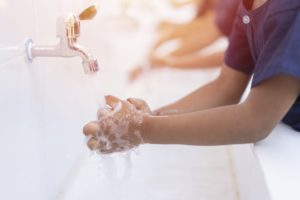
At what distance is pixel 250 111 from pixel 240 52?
35 cm

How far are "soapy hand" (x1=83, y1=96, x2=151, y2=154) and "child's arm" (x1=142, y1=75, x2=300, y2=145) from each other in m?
0.03

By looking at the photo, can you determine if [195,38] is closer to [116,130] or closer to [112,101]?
[112,101]

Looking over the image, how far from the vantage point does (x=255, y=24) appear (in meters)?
0.74

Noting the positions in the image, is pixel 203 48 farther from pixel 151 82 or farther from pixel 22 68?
pixel 22 68

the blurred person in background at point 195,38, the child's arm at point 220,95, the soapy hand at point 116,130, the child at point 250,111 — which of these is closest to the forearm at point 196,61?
the blurred person in background at point 195,38

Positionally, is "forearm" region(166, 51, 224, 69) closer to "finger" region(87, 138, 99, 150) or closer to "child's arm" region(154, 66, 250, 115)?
"child's arm" region(154, 66, 250, 115)

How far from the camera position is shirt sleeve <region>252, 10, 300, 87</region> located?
567mm

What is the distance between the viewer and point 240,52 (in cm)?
94

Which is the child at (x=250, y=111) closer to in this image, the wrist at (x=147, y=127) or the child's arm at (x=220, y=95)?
the wrist at (x=147, y=127)

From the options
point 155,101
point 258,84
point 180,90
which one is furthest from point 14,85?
point 180,90

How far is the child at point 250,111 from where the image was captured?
0.58m

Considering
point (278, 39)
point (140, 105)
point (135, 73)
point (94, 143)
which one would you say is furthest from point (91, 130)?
point (135, 73)

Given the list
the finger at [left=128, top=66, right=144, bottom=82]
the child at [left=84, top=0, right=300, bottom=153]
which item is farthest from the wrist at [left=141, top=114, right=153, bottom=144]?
the finger at [left=128, top=66, right=144, bottom=82]

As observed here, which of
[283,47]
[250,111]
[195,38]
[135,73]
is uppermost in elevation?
[283,47]
